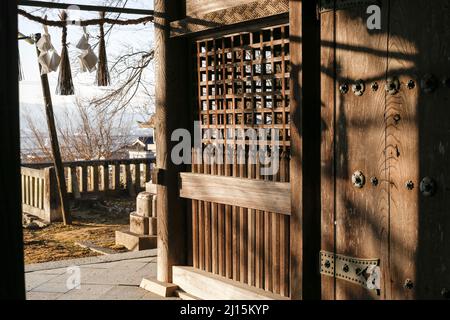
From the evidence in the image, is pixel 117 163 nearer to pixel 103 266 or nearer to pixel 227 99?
pixel 103 266

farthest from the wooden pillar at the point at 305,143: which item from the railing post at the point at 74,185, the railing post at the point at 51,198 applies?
the railing post at the point at 74,185

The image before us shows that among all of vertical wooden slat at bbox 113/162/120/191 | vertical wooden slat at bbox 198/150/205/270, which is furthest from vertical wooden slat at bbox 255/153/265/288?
vertical wooden slat at bbox 113/162/120/191

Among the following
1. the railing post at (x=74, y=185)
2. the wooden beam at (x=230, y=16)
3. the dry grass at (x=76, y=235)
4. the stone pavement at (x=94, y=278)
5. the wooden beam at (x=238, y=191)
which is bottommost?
the dry grass at (x=76, y=235)

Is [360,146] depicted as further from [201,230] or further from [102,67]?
[102,67]

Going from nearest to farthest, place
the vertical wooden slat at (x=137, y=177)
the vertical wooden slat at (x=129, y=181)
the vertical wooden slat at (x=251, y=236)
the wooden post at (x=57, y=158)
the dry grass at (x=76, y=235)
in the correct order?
1. the vertical wooden slat at (x=251, y=236)
2. the dry grass at (x=76, y=235)
3. the wooden post at (x=57, y=158)
4. the vertical wooden slat at (x=129, y=181)
5. the vertical wooden slat at (x=137, y=177)

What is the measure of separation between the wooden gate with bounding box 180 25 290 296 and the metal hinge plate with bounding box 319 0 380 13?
57 centimetres

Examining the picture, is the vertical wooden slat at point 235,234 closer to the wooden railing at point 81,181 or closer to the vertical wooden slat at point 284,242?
the vertical wooden slat at point 284,242

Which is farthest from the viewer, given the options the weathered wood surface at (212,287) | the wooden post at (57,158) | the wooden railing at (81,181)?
the wooden railing at (81,181)

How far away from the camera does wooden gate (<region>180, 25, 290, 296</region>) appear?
4.27 m

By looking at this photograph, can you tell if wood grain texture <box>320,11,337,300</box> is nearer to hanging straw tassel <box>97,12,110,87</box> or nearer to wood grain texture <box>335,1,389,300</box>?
wood grain texture <box>335,1,389,300</box>

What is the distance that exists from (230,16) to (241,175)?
4.27ft

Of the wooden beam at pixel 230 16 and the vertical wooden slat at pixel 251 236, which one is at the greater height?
the wooden beam at pixel 230 16

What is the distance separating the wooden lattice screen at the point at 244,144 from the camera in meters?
4.28

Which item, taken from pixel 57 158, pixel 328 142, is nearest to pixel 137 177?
pixel 57 158
